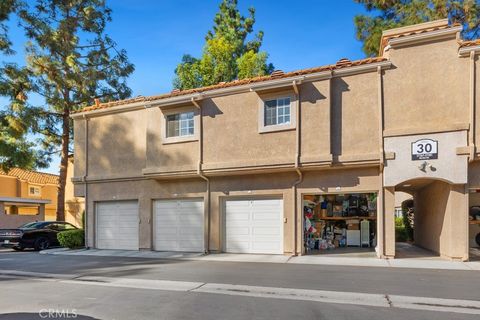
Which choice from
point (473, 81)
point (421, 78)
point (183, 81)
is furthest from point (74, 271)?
point (183, 81)

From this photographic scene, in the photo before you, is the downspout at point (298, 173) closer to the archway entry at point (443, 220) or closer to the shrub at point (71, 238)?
the archway entry at point (443, 220)

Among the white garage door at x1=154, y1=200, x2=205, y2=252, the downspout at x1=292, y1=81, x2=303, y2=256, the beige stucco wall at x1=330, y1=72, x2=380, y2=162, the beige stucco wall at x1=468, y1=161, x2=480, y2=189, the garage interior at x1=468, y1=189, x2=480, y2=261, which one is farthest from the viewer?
the garage interior at x1=468, y1=189, x2=480, y2=261

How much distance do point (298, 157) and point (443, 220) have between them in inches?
194

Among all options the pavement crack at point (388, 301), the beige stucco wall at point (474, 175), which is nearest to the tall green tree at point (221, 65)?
the beige stucco wall at point (474, 175)

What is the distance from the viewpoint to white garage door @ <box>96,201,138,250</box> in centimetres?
1678

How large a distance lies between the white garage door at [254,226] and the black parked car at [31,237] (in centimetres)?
981

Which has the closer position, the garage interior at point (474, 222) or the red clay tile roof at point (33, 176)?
the garage interior at point (474, 222)

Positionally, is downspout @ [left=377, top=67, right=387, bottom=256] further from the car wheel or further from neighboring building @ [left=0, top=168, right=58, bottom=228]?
neighboring building @ [left=0, top=168, right=58, bottom=228]

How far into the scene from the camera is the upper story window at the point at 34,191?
38312 millimetres

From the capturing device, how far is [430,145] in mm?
12000

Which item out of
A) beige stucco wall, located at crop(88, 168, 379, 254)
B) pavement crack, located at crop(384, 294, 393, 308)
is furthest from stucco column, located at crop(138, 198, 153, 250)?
pavement crack, located at crop(384, 294, 393, 308)

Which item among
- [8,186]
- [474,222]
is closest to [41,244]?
[474,222]

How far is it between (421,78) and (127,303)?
10491 mm

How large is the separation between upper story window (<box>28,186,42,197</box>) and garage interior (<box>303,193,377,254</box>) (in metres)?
31.4
